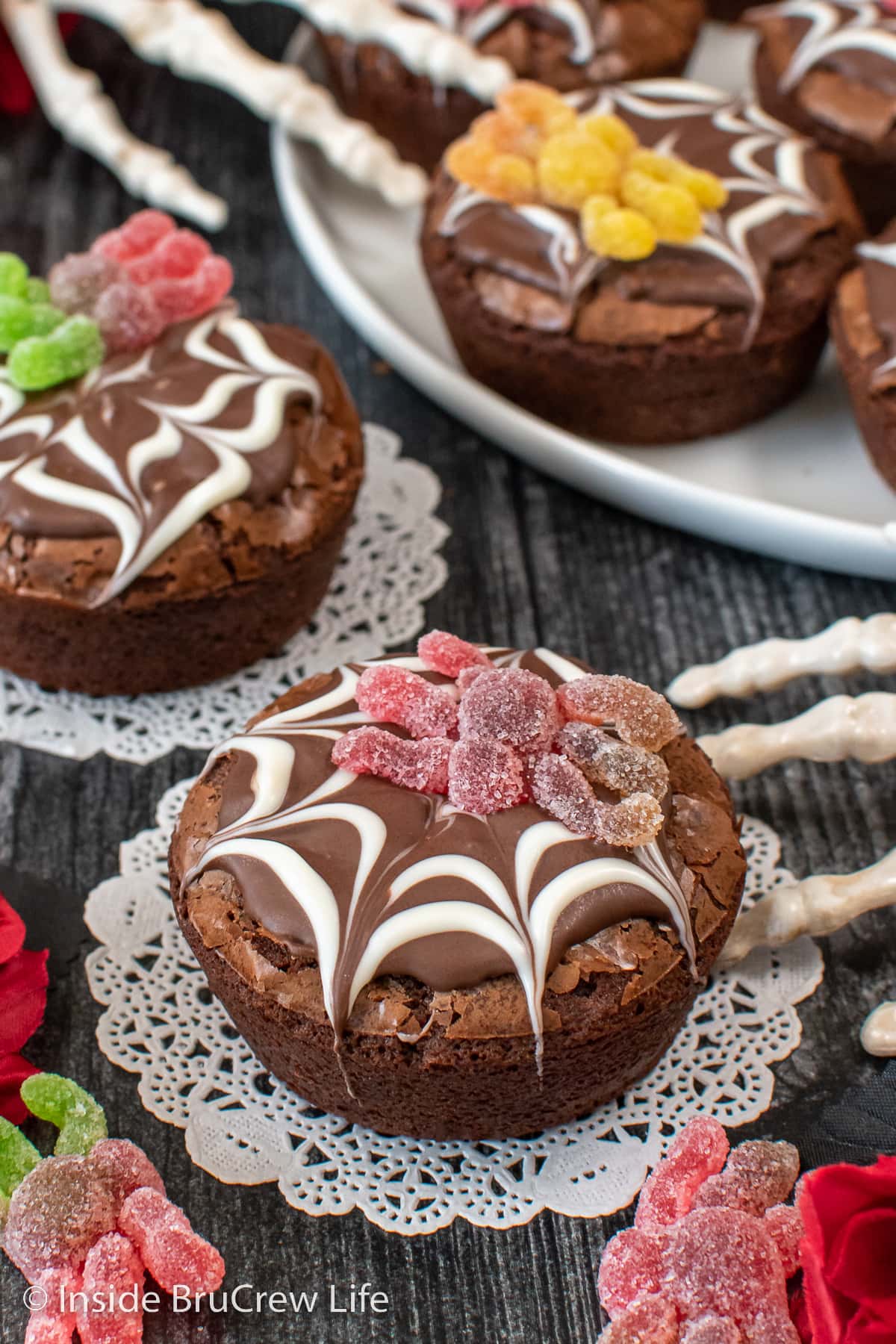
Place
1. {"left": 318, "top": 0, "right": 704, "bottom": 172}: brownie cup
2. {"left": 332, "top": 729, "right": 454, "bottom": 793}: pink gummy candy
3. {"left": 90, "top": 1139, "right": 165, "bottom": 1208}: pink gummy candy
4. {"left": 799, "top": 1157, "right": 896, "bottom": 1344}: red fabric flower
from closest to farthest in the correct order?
{"left": 799, "top": 1157, "right": 896, "bottom": 1344}: red fabric flower
{"left": 90, "top": 1139, "right": 165, "bottom": 1208}: pink gummy candy
{"left": 332, "top": 729, "right": 454, "bottom": 793}: pink gummy candy
{"left": 318, "top": 0, "right": 704, "bottom": 172}: brownie cup

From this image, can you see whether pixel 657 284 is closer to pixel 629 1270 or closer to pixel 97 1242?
pixel 629 1270

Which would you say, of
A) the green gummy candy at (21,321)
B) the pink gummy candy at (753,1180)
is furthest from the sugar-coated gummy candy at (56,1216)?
the green gummy candy at (21,321)

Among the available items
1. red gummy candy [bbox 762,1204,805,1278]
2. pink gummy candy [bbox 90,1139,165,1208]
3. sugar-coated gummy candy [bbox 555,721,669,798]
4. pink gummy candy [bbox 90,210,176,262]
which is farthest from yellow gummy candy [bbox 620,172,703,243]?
pink gummy candy [bbox 90,1139,165,1208]

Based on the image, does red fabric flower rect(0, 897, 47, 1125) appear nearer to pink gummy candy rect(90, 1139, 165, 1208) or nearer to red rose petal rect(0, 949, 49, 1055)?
red rose petal rect(0, 949, 49, 1055)

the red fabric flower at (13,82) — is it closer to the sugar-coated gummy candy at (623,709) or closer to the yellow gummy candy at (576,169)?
the yellow gummy candy at (576,169)

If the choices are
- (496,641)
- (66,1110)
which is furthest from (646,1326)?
(496,641)

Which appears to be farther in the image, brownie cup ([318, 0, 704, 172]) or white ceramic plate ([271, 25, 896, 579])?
brownie cup ([318, 0, 704, 172])
